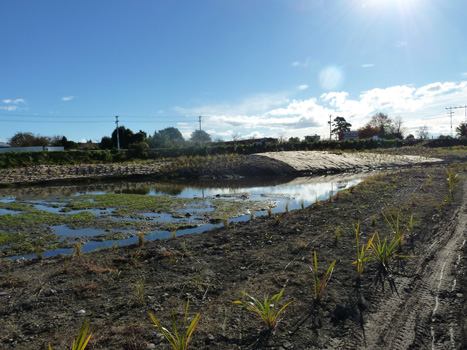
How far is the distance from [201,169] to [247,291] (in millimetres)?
18941

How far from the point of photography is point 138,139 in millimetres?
49906

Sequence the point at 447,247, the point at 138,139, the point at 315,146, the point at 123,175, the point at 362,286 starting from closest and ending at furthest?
the point at 362,286 < the point at 447,247 < the point at 123,175 < the point at 315,146 < the point at 138,139

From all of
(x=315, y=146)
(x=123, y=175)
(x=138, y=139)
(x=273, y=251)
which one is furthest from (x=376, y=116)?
(x=273, y=251)

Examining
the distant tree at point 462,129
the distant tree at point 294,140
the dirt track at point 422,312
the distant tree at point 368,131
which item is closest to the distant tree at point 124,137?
the distant tree at point 294,140

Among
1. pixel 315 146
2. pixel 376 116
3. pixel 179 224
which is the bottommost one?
pixel 179 224

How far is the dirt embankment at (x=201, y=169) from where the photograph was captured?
70.4 feet

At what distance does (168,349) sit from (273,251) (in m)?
2.70

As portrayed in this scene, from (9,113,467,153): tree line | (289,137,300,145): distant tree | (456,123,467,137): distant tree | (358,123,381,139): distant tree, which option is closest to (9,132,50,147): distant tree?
(9,113,467,153): tree line

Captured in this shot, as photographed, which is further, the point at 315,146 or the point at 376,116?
the point at 376,116

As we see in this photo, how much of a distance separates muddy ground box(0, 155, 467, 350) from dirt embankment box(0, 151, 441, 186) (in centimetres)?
1593

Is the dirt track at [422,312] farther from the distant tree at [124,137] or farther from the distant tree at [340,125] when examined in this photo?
the distant tree at [340,125]

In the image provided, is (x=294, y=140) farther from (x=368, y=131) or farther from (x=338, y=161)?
(x=368, y=131)

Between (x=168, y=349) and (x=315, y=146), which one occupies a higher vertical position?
(x=315, y=146)

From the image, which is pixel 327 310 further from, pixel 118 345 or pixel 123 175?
pixel 123 175
